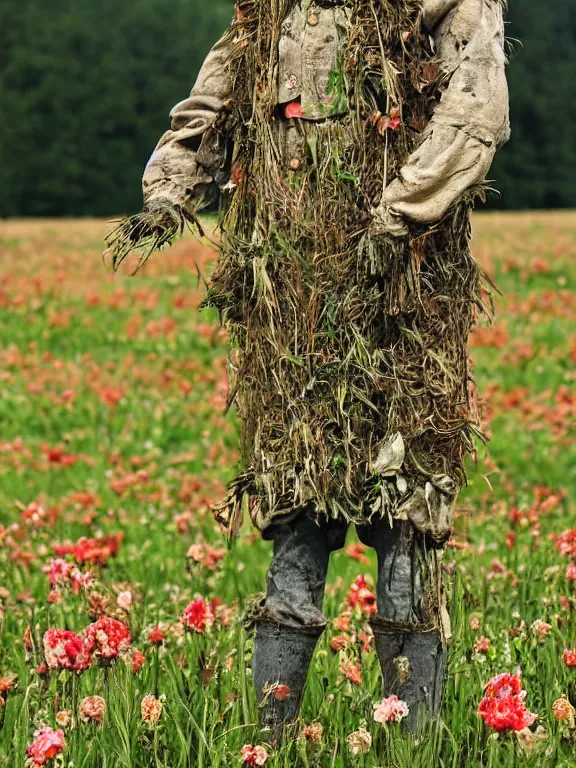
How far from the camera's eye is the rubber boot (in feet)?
12.1

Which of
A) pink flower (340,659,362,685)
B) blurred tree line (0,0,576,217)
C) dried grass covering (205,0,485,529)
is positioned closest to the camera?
dried grass covering (205,0,485,529)

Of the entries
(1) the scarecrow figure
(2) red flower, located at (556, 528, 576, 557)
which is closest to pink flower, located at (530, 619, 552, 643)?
(2) red flower, located at (556, 528, 576, 557)

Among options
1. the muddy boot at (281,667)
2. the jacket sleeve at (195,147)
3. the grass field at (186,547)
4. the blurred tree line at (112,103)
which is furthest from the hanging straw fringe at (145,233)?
the blurred tree line at (112,103)

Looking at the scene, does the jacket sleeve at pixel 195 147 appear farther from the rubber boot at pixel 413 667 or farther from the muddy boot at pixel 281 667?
the rubber boot at pixel 413 667

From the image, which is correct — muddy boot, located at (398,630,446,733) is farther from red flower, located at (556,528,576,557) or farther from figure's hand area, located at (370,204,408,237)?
figure's hand area, located at (370,204,408,237)

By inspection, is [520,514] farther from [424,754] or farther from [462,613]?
[424,754]

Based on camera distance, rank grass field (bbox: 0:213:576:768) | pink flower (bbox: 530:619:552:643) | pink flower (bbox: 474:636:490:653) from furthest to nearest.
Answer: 1. pink flower (bbox: 530:619:552:643)
2. pink flower (bbox: 474:636:490:653)
3. grass field (bbox: 0:213:576:768)

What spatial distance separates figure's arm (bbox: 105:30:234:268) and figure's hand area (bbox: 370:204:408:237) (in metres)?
Result: 0.72

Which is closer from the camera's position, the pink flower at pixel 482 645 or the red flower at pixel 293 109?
the red flower at pixel 293 109

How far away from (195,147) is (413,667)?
6.16ft

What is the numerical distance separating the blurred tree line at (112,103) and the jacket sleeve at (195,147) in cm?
4165

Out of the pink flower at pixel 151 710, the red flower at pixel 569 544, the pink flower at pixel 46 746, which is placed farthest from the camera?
the red flower at pixel 569 544

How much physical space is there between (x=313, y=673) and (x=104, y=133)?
149 ft

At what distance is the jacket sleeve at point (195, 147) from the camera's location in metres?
3.95
